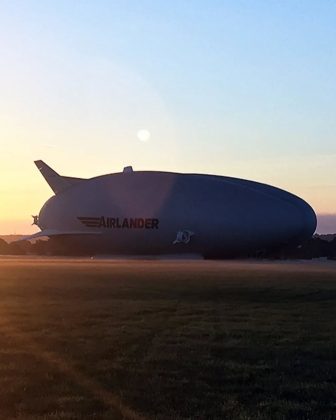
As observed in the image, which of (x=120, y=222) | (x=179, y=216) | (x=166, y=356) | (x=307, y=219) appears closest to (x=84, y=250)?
(x=120, y=222)

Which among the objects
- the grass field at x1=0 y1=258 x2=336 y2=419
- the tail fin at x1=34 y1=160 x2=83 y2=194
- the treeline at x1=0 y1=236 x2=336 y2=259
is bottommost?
the grass field at x1=0 y1=258 x2=336 y2=419

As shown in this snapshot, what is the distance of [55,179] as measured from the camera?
86.8 meters

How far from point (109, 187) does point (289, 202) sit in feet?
64.5

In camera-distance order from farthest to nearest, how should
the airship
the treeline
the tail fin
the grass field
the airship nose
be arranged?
the tail fin
the treeline
the airship nose
the airship
the grass field

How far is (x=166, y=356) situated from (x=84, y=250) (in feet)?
233

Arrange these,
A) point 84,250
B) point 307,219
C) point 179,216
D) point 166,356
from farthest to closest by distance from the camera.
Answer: point 84,250 → point 307,219 → point 179,216 → point 166,356

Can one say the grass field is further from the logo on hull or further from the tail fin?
the tail fin

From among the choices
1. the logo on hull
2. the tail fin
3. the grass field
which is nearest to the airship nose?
the logo on hull

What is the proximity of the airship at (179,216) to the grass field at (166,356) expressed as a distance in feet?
179

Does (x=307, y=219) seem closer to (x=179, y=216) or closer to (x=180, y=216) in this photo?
(x=180, y=216)

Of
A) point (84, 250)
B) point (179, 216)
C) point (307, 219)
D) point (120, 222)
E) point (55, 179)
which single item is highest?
point (55, 179)

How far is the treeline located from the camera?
80.7m

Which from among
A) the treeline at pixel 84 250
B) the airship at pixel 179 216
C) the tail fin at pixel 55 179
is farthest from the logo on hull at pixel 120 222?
the tail fin at pixel 55 179

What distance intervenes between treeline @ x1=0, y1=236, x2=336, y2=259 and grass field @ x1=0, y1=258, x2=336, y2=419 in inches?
2324
